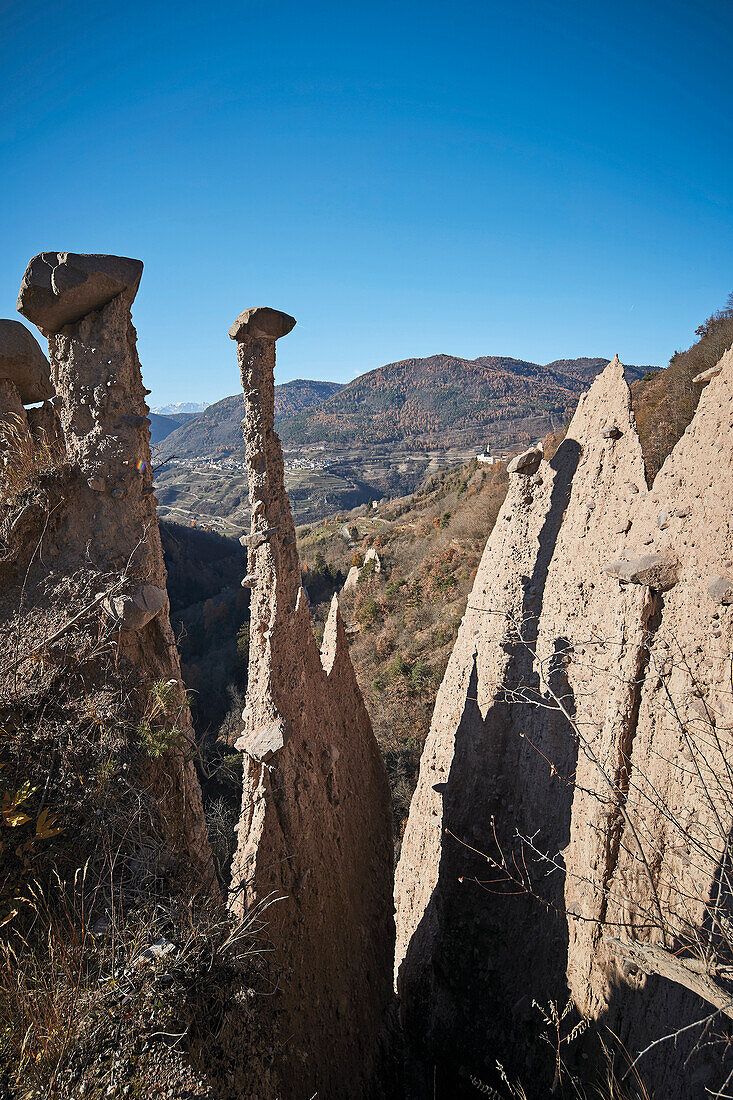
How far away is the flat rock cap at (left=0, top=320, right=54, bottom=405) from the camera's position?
569cm

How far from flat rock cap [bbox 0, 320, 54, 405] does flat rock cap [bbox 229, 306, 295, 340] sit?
2485mm

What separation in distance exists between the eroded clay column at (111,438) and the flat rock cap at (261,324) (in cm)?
100

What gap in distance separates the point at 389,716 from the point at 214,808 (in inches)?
569

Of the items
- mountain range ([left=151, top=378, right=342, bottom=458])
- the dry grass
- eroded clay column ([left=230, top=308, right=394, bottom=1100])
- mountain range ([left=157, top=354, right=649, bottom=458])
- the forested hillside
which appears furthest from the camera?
mountain range ([left=151, top=378, right=342, bottom=458])

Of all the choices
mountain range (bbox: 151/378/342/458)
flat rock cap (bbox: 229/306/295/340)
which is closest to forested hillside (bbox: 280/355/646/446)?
mountain range (bbox: 151/378/342/458)

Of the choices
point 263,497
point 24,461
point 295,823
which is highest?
point 24,461

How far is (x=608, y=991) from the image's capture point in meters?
4.28

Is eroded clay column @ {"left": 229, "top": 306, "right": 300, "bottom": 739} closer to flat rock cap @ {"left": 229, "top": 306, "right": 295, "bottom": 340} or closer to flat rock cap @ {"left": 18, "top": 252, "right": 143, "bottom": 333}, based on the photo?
flat rock cap @ {"left": 229, "top": 306, "right": 295, "bottom": 340}

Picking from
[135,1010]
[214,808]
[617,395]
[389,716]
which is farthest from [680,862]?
[389,716]

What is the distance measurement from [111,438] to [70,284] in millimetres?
1301

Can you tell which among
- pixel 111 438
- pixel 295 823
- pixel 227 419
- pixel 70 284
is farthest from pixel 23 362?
pixel 227 419

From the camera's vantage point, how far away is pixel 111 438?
464cm

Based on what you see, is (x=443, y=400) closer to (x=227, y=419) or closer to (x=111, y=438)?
(x=227, y=419)

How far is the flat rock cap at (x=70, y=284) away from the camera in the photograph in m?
4.34
